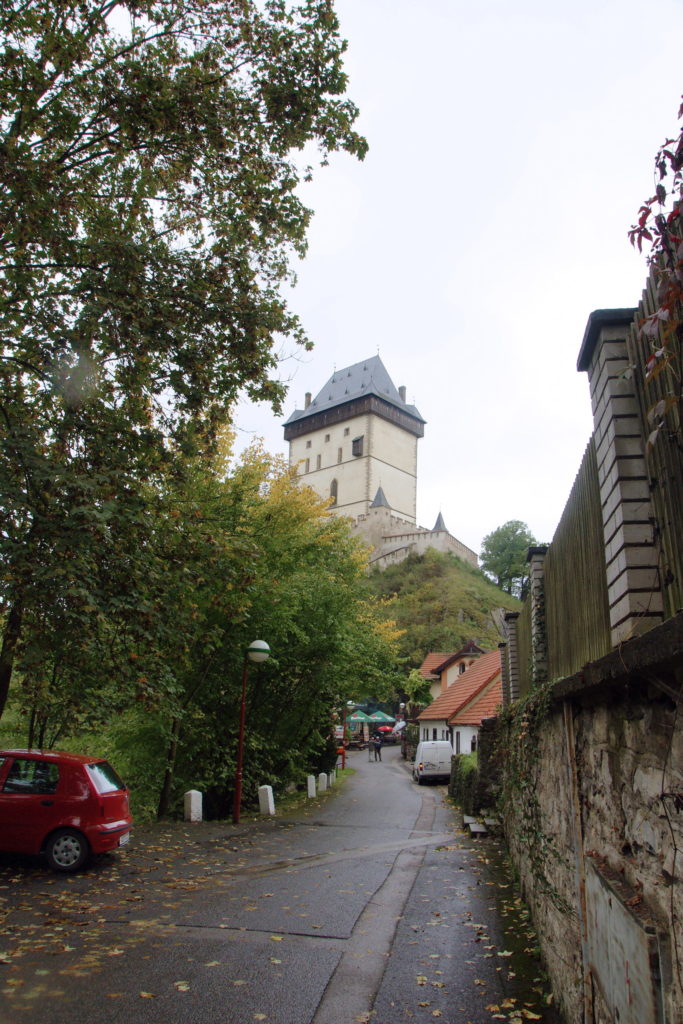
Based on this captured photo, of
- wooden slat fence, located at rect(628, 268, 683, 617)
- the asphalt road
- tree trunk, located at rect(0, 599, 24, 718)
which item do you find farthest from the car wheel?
wooden slat fence, located at rect(628, 268, 683, 617)

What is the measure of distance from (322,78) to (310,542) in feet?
37.4

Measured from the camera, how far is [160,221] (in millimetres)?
10078

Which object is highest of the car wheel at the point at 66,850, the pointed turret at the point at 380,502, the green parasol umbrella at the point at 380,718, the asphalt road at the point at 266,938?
the pointed turret at the point at 380,502

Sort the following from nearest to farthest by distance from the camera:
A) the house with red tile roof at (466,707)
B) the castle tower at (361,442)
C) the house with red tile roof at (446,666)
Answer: the house with red tile roof at (466,707) < the house with red tile roof at (446,666) < the castle tower at (361,442)

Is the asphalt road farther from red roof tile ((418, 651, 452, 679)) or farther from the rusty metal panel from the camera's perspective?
red roof tile ((418, 651, 452, 679))

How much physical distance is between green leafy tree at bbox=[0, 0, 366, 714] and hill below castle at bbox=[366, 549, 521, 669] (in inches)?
1901

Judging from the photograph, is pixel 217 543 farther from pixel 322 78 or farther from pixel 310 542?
pixel 310 542

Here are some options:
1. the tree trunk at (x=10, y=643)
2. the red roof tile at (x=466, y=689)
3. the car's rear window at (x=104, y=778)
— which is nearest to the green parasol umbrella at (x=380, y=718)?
the red roof tile at (x=466, y=689)

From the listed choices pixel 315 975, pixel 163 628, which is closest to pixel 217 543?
pixel 163 628

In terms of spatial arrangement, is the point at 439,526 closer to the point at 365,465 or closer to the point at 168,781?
the point at 365,465

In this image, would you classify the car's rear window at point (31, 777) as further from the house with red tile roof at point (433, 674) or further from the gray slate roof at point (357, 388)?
the gray slate roof at point (357, 388)

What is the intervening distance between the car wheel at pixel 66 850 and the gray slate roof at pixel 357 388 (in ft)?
274

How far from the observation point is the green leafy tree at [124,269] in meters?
7.32

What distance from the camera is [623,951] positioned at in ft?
9.98
